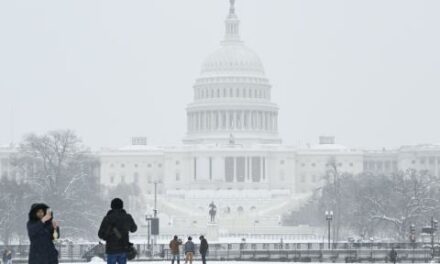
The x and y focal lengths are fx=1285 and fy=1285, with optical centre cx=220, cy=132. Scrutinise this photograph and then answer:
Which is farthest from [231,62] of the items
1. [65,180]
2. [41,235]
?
[41,235]

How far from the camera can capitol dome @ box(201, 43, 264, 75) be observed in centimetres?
17800

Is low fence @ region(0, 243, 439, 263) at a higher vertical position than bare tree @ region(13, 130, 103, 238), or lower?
lower

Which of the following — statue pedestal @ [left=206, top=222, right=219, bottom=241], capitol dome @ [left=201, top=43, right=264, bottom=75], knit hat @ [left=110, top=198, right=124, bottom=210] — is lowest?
knit hat @ [left=110, top=198, right=124, bottom=210]

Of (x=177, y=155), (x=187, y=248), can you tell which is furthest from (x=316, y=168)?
(x=187, y=248)

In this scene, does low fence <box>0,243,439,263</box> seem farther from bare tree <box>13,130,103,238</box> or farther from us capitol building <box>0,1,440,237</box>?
us capitol building <box>0,1,440,237</box>

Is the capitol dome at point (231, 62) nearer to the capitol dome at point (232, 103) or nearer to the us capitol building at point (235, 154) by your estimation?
the capitol dome at point (232, 103)

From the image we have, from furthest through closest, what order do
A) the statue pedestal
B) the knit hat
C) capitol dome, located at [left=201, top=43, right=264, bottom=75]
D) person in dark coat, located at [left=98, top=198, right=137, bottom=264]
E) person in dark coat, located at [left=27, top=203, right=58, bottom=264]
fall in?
capitol dome, located at [left=201, top=43, right=264, bottom=75], the statue pedestal, person in dark coat, located at [left=98, top=198, right=137, bottom=264], the knit hat, person in dark coat, located at [left=27, top=203, right=58, bottom=264]

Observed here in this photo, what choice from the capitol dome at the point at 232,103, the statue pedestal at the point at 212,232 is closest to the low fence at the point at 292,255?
the statue pedestal at the point at 212,232

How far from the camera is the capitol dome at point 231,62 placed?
17800cm

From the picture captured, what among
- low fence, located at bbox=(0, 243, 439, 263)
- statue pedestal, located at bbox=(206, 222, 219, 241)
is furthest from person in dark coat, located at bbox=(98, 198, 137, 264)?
statue pedestal, located at bbox=(206, 222, 219, 241)

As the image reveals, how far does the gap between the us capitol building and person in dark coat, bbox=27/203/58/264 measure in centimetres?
13205

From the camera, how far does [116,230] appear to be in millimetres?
18141

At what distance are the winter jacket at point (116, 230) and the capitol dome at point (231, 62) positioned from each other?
523ft

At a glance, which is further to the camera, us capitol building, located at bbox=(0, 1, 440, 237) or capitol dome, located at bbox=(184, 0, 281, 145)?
capitol dome, located at bbox=(184, 0, 281, 145)
